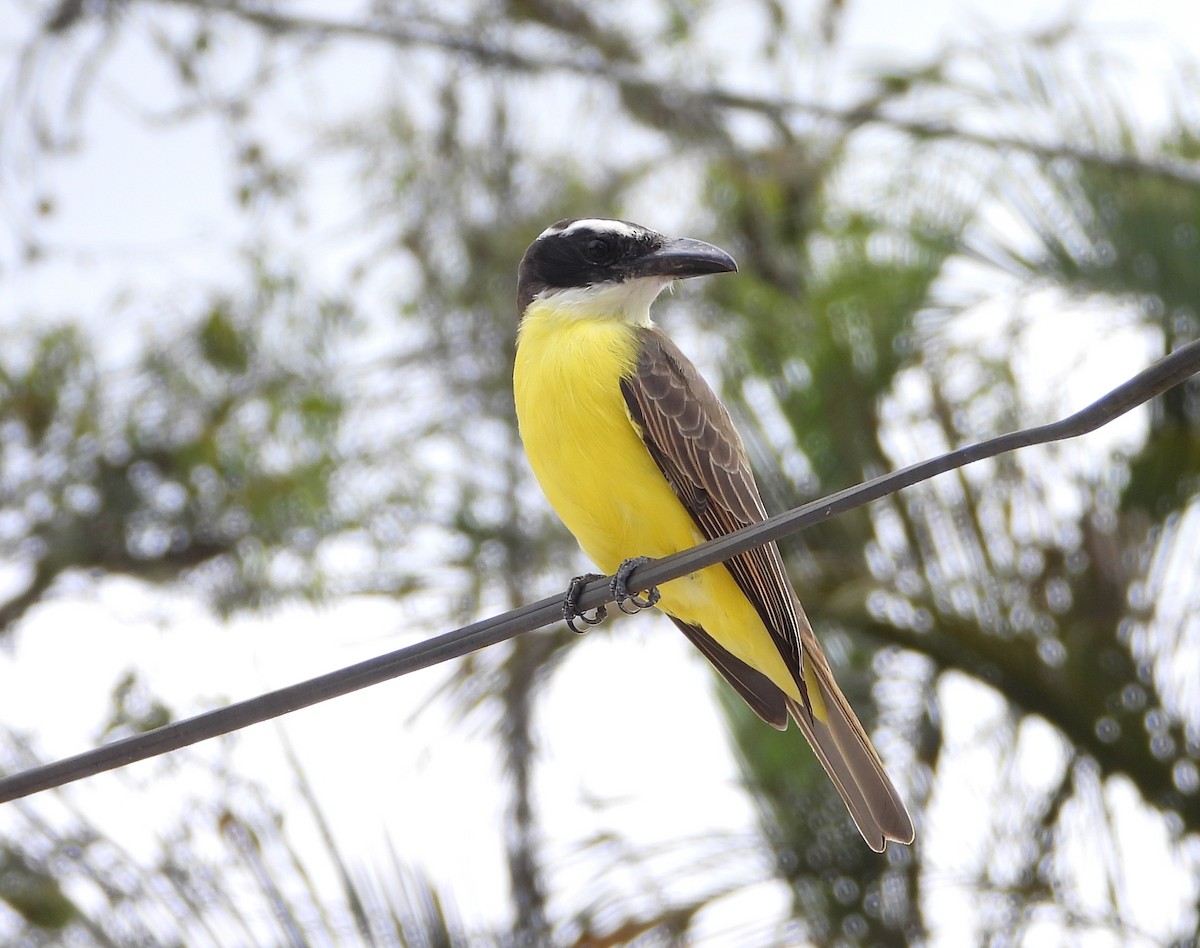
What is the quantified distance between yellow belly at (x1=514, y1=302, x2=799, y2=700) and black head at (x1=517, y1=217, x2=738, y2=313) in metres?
0.36

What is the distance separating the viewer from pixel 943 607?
181 inches

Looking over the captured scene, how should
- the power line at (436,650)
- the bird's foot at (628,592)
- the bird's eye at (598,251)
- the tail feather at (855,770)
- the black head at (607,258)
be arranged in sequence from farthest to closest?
the bird's eye at (598,251), the black head at (607,258), the tail feather at (855,770), the bird's foot at (628,592), the power line at (436,650)

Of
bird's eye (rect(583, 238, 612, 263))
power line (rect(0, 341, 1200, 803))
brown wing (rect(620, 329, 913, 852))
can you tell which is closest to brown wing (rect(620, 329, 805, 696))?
brown wing (rect(620, 329, 913, 852))

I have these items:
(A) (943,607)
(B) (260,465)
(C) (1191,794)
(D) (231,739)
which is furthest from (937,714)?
(B) (260,465)

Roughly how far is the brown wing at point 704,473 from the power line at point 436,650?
973mm

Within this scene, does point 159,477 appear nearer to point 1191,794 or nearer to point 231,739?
point 231,739

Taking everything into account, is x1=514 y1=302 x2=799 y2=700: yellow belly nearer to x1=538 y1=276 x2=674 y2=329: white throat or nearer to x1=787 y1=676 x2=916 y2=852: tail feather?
x1=787 y1=676 x2=916 y2=852: tail feather

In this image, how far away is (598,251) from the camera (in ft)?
13.8

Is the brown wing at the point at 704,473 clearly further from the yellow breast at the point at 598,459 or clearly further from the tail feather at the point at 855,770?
the tail feather at the point at 855,770

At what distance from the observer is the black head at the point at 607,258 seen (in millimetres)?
4023

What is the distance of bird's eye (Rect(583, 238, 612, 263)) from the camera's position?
4.20 m

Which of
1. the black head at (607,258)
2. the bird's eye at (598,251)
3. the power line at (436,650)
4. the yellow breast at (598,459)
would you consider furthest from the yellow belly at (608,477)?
the power line at (436,650)

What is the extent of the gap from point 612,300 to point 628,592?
1.32 meters

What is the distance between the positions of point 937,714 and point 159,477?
4.68 m
